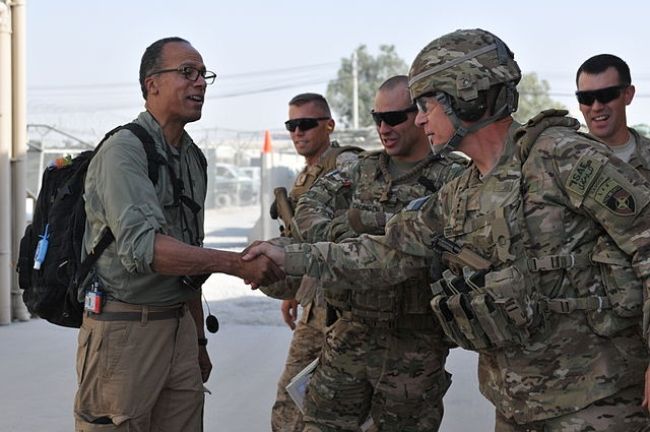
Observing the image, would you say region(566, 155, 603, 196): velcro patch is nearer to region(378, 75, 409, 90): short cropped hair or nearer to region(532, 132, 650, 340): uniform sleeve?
region(532, 132, 650, 340): uniform sleeve

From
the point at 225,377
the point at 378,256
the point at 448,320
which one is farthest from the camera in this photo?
the point at 225,377

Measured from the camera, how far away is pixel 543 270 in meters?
2.71

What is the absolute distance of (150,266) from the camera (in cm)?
313

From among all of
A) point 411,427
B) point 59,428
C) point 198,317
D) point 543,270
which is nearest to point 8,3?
point 59,428

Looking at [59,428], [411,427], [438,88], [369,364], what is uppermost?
[438,88]

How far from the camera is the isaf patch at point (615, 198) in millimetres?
2545

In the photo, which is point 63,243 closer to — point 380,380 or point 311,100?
point 380,380

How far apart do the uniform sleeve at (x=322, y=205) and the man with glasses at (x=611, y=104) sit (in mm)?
1524

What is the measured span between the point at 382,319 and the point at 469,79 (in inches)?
50.6

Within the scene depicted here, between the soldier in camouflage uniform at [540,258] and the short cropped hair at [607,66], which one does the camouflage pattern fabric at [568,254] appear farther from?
the short cropped hair at [607,66]

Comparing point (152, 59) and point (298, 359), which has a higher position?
point (152, 59)

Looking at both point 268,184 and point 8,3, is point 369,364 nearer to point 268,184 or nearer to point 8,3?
point 8,3

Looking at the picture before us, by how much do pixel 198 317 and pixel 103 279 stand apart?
1.96 ft

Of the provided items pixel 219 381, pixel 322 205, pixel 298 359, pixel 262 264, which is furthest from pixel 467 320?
pixel 219 381
